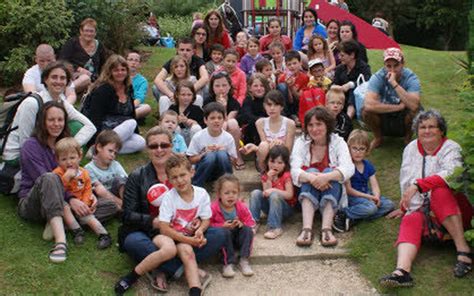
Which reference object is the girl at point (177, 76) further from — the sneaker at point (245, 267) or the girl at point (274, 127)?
the sneaker at point (245, 267)

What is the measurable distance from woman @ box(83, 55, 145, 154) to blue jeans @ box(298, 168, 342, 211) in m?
2.29

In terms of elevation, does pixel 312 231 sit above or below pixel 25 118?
below

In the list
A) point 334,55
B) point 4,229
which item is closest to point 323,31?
point 334,55

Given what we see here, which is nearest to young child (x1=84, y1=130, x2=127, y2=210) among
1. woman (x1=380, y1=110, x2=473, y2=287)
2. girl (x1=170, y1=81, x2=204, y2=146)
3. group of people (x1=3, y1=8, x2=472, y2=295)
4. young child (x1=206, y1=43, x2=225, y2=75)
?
group of people (x1=3, y1=8, x2=472, y2=295)

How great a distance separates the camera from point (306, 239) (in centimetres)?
493

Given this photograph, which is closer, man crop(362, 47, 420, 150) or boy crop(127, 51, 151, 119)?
man crop(362, 47, 420, 150)

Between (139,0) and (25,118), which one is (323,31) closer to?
(139,0)

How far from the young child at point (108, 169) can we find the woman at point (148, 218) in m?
0.60

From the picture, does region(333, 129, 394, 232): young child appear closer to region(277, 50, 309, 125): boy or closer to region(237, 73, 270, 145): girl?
region(237, 73, 270, 145): girl

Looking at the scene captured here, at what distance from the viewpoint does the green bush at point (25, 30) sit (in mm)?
8422

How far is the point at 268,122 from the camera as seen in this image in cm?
617

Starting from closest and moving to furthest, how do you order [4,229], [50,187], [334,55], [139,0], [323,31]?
[50,187]
[4,229]
[334,55]
[323,31]
[139,0]

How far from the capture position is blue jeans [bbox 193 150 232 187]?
5.61 metres

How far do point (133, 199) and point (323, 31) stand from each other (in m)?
5.64
